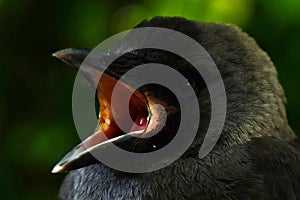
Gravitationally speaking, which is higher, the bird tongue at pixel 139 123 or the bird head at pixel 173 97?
the bird head at pixel 173 97

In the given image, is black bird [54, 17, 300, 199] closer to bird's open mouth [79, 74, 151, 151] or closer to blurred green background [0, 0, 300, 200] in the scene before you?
bird's open mouth [79, 74, 151, 151]

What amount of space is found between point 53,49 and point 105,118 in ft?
2.32

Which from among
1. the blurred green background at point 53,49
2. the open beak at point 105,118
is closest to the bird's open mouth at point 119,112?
the open beak at point 105,118

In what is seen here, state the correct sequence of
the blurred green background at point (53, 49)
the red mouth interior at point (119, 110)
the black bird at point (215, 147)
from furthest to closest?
the blurred green background at point (53, 49) → the red mouth interior at point (119, 110) → the black bird at point (215, 147)

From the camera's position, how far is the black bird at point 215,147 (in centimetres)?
140

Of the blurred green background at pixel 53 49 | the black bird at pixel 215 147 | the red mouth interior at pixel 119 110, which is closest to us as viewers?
the black bird at pixel 215 147

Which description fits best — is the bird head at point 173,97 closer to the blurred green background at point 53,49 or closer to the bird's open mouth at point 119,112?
the bird's open mouth at point 119,112

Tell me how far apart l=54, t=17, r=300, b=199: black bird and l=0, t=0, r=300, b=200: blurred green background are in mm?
384

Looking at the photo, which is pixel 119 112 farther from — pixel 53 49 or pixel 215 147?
pixel 53 49

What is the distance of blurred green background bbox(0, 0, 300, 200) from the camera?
1957 millimetres

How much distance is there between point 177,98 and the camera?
1.45 metres

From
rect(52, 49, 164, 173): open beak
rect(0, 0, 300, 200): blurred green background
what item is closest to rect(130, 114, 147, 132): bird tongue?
rect(52, 49, 164, 173): open beak

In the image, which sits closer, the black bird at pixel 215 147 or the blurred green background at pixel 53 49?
the black bird at pixel 215 147

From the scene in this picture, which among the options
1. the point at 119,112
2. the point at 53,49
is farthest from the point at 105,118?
the point at 53,49
